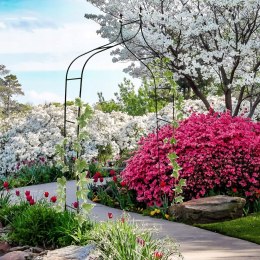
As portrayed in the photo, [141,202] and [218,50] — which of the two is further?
[218,50]

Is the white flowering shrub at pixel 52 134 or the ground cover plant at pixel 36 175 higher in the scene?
the white flowering shrub at pixel 52 134

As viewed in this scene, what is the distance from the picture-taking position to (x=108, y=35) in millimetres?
19688

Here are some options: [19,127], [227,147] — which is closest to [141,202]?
[227,147]

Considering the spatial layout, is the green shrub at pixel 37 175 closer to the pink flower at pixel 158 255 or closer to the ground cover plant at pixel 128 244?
the ground cover plant at pixel 128 244

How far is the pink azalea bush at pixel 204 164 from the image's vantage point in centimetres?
1093

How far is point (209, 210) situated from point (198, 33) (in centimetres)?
824

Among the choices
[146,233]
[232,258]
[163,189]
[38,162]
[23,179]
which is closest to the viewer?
[146,233]

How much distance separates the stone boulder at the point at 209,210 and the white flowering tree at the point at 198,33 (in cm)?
726

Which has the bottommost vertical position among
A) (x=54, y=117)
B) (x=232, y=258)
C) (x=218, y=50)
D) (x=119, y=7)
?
(x=232, y=258)

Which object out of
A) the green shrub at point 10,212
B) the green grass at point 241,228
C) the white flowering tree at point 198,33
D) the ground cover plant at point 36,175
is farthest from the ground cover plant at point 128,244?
the white flowering tree at point 198,33

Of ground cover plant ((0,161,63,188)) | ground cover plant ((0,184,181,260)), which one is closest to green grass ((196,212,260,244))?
ground cover plant ((0,184,181,260))

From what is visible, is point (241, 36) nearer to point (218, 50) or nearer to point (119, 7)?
point (218, 50)

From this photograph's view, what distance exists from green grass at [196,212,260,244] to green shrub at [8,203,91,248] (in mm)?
2380

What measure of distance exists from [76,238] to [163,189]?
414cm
